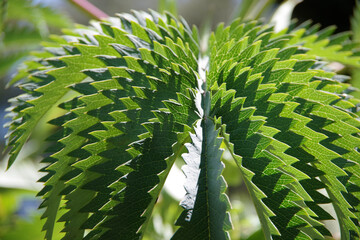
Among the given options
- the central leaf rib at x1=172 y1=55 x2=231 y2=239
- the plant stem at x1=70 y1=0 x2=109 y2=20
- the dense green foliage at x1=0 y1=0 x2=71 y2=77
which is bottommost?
the central leaf rib at x1=172 y1=55 x2=231 y2=239

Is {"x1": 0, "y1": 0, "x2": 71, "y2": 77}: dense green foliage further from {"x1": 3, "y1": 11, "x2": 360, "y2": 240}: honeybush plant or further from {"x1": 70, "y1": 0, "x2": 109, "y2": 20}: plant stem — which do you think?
{"x1": 3, "y1": 11, "x2": 360, "y2": 240}: honeybush plant

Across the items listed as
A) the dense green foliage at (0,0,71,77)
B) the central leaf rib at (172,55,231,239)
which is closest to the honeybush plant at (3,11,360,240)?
the central leaf rib at (172,55,231,239)

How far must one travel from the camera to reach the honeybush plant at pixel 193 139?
0.37 m

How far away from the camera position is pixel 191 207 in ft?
1.16

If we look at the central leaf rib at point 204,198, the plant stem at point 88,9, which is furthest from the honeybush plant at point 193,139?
the plant stem at point 88,9

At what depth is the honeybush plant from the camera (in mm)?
373

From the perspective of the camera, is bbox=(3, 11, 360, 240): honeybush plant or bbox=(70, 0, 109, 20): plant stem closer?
bbox=(3, 11, 360, 240): honeybush plant

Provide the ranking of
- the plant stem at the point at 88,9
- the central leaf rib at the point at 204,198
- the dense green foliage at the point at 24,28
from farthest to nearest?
1. the dense green foliage at the point at 24,28
2. the plant stem at the point at 88,9
3. the central leaf rib at the point at 204,198

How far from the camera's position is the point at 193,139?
0.38 meters

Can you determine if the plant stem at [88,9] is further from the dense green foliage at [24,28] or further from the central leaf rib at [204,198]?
the central leaf rib at [204,198]

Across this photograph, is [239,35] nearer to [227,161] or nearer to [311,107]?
[311,107]

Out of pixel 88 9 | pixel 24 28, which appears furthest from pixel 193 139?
pixel 24 28

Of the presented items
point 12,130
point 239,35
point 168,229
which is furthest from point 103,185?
point 168,229

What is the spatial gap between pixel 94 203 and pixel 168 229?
0.68 meters
